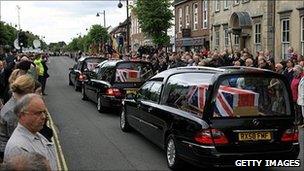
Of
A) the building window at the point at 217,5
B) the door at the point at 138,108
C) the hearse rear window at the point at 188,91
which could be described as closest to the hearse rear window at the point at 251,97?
the hearse rear window at the point at 188,91

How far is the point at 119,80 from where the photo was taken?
15039 millimetres

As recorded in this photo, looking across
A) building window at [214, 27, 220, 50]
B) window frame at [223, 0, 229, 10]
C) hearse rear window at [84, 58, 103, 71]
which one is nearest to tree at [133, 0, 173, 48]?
building window at [214, 27, 220, 50]

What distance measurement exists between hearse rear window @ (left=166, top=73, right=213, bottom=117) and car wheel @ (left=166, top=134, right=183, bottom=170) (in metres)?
0.57

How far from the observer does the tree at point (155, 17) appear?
35938 millimetres

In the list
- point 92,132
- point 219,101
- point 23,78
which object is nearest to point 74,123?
point 92,132

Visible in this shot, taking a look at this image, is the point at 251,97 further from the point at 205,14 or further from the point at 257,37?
the point at 205,14

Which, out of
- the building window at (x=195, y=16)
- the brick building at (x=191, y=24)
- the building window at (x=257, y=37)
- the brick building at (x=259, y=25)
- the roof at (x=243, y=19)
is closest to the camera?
the brick building at (x=259, y=25)

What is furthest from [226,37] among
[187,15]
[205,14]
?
[187,15]

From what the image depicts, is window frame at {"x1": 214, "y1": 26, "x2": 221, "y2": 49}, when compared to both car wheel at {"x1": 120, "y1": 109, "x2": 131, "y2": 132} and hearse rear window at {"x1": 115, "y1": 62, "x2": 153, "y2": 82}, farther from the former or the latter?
car wheel at {"x1": 120, "y1": 109, "x2": 131, "y2": 132}

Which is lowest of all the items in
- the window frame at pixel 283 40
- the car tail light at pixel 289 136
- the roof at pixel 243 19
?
the car tail light at pixel 289 136

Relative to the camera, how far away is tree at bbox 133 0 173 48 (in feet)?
118

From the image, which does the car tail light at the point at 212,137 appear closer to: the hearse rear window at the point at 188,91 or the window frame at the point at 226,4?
the hearse rear window at the point at 188,91

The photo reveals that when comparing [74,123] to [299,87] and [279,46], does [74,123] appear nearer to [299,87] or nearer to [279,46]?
[299,87]

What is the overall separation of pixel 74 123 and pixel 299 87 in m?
5.99
